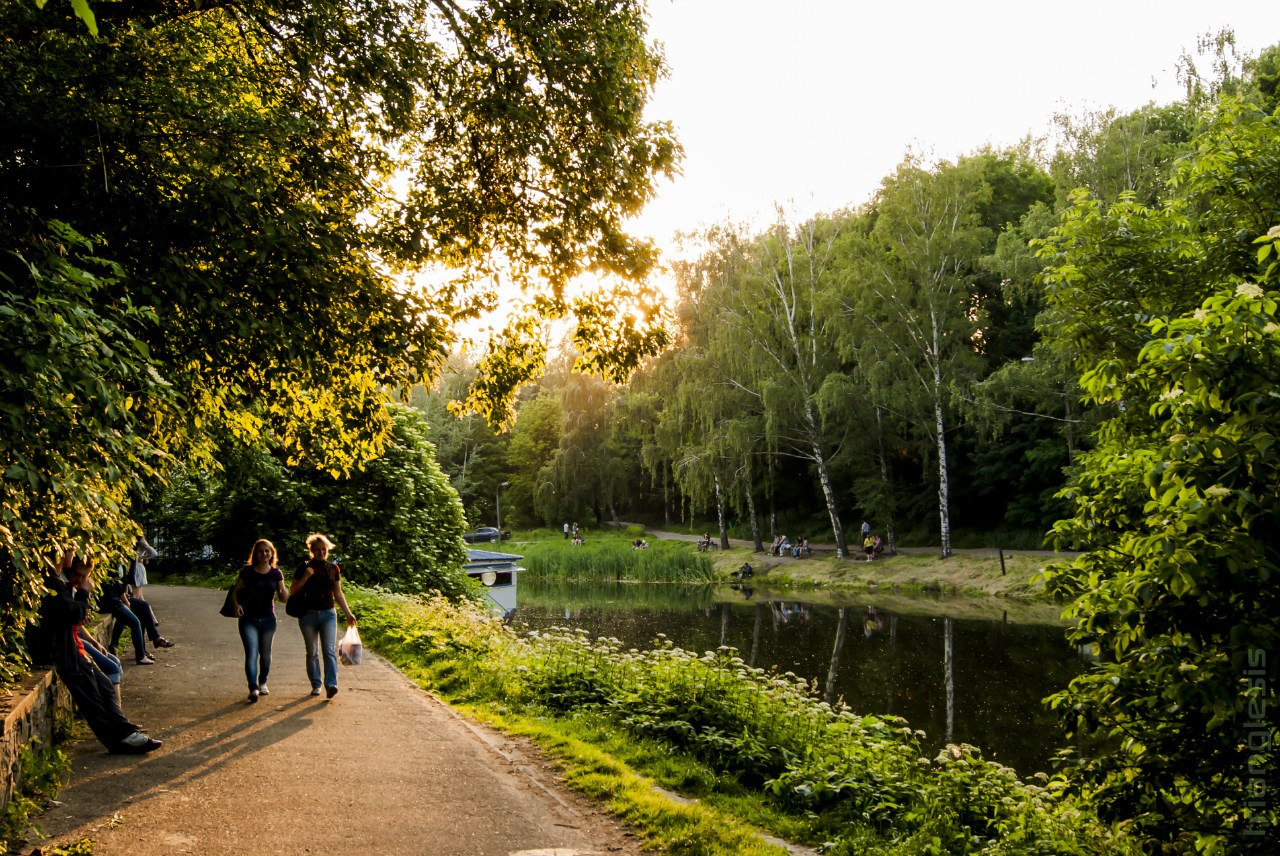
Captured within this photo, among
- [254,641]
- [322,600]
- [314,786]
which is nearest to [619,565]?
[322,600]

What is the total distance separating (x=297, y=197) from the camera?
8375 mm

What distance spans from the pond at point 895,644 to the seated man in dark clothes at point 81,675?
6.95 m

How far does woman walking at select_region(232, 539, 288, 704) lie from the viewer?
8.52m

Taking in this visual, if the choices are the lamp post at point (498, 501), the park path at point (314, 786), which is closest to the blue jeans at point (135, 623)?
the park path at point (314, 786)

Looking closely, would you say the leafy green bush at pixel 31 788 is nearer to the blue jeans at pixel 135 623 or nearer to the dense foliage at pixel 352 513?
the blue jeans at pixel 135 623

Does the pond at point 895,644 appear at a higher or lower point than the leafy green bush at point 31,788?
lower

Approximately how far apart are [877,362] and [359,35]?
1057 inches

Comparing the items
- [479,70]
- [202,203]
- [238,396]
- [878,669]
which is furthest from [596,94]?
[878,669]

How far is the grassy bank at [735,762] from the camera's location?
18.9 ft

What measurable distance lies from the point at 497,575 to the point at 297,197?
20.0m

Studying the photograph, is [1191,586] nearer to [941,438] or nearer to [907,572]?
[907,572]

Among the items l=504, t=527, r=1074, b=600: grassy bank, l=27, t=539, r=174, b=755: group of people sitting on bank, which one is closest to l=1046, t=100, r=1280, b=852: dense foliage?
l=27, t=539, r=174, b=755: group of people sitting on bank

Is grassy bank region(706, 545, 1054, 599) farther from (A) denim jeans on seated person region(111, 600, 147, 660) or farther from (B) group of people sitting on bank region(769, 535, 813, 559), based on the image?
(A) denim jeans on seated person region(111, 600, 147, 660)

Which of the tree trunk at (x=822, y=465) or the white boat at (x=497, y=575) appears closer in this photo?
the white boat at (x=497, y=575)
